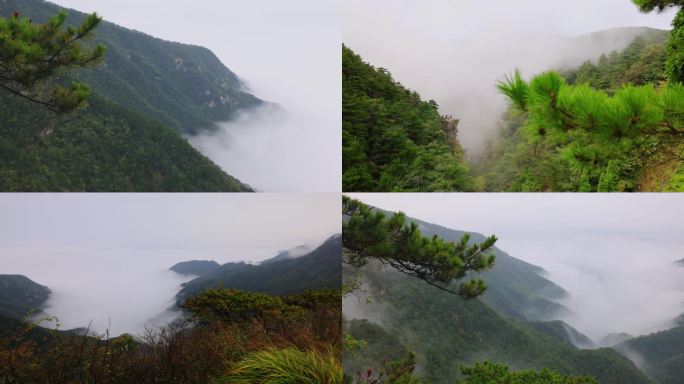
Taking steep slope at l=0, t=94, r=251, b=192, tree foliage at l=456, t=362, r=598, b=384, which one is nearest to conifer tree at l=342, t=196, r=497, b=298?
tree foliage at l=456, t=362, r=598, b=384

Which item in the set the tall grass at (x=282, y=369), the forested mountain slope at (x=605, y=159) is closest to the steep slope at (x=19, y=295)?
the tall grass at (x=282, y=369)

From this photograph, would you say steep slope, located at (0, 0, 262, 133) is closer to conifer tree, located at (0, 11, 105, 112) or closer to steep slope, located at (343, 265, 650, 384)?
conifer tree, located at (0, 11, 105, 112)

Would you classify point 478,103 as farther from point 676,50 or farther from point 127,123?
point 127,123

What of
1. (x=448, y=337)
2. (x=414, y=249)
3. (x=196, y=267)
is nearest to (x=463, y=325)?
(x=448, y=337)

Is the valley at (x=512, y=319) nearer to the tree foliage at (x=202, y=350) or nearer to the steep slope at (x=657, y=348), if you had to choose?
the steep slope at (x=657, y=348)

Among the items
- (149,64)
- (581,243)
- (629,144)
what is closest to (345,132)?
(149,64)
